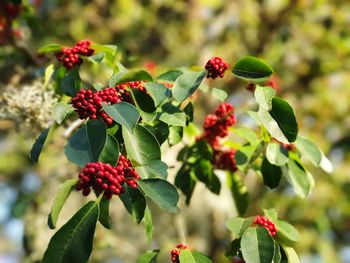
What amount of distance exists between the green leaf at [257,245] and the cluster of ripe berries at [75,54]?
756 mm

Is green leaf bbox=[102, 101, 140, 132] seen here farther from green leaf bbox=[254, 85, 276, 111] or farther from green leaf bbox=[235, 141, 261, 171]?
green leaf bbox=[235, 141, 261, 171]

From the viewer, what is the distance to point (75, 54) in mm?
1658

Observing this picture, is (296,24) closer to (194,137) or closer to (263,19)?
(263,19)

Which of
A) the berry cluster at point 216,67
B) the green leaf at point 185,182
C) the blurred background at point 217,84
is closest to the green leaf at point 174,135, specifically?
the berry cluster at point 216,67

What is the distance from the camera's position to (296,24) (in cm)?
457

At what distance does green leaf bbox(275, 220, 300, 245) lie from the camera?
4.61 ft

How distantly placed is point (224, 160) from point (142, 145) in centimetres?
61

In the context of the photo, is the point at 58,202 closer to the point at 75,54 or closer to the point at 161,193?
the point at 161,193

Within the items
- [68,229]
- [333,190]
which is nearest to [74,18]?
[333,190]

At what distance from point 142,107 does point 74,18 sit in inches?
139

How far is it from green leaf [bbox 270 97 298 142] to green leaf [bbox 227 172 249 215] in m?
0.55

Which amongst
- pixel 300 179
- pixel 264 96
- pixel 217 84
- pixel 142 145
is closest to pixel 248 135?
pixel 300 179

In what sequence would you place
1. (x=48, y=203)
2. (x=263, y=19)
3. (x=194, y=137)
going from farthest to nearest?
(x=263, y=19) → (x=48, y=203) → (x=194, y=137)

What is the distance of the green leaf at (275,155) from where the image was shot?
152 centimetres
